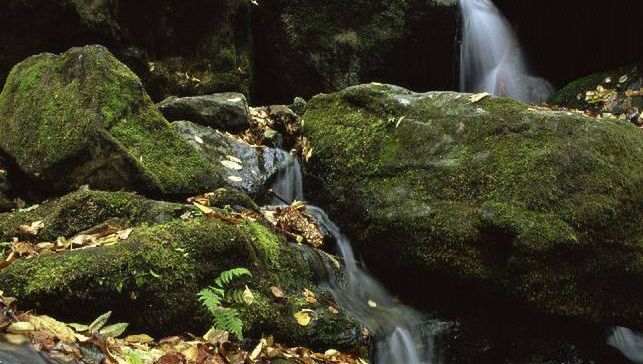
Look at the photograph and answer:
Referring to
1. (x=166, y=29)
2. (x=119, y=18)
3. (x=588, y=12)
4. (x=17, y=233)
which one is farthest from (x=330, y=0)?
(x=17, y=233)

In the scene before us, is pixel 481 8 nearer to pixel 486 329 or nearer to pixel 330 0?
pixel 330 0

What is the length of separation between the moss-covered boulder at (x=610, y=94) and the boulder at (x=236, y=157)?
243 inches

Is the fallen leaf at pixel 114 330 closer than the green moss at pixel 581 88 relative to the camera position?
Yes

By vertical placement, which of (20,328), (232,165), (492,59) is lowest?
(492,59)

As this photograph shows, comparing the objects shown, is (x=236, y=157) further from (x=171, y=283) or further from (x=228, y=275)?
(x=171, y=283)

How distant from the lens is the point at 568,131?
5434 mm

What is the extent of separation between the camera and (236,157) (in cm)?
661

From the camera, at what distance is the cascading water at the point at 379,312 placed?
4.71m

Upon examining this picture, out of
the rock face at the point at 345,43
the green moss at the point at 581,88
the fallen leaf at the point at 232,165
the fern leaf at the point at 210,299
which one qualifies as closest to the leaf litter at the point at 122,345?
the fern leaf at the point at 210,299

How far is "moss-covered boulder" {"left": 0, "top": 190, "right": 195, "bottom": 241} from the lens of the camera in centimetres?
404

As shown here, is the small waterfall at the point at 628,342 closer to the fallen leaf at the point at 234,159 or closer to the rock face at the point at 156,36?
the fallen leaf at the point at 234,159

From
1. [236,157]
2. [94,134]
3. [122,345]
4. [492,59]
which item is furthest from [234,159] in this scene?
[492,59]

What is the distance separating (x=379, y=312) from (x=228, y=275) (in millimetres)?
1903

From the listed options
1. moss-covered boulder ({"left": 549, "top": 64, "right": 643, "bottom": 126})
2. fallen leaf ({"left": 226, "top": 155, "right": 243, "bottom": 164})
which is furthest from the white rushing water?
fallen leaf ({"left": 226, "top": 155, "right": 243, "bottom": 164})
